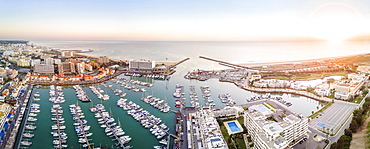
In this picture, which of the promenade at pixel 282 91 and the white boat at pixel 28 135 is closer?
the white boat at pixel 28 135

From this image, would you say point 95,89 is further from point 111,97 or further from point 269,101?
point 269,101

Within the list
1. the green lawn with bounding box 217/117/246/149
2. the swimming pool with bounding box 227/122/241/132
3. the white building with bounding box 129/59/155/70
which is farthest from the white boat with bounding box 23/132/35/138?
→ the white building with bounding box 129/59/155/70

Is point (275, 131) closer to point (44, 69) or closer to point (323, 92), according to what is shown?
point (323, 92)

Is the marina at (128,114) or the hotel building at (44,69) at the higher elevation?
the hotel building at (44,69)

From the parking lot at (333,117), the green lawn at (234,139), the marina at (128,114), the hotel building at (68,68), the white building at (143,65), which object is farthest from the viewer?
the white building at (143,65)

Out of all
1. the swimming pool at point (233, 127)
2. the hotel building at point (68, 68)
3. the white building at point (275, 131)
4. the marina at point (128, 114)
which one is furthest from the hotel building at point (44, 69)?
the white building at point (275, 131)

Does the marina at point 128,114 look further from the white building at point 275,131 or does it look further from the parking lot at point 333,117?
the white building at point 275,131

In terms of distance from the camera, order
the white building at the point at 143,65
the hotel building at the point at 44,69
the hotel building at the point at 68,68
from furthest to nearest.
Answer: the white building at the point at 143,65 < the hotel building at the point at 68,68 < the hotel building at the point at 44,69

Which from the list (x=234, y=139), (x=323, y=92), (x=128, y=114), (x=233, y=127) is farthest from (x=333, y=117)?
(x=128, y=114)

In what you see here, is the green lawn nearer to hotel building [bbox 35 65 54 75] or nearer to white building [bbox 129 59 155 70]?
white building [bbox 129 59 155 70]
